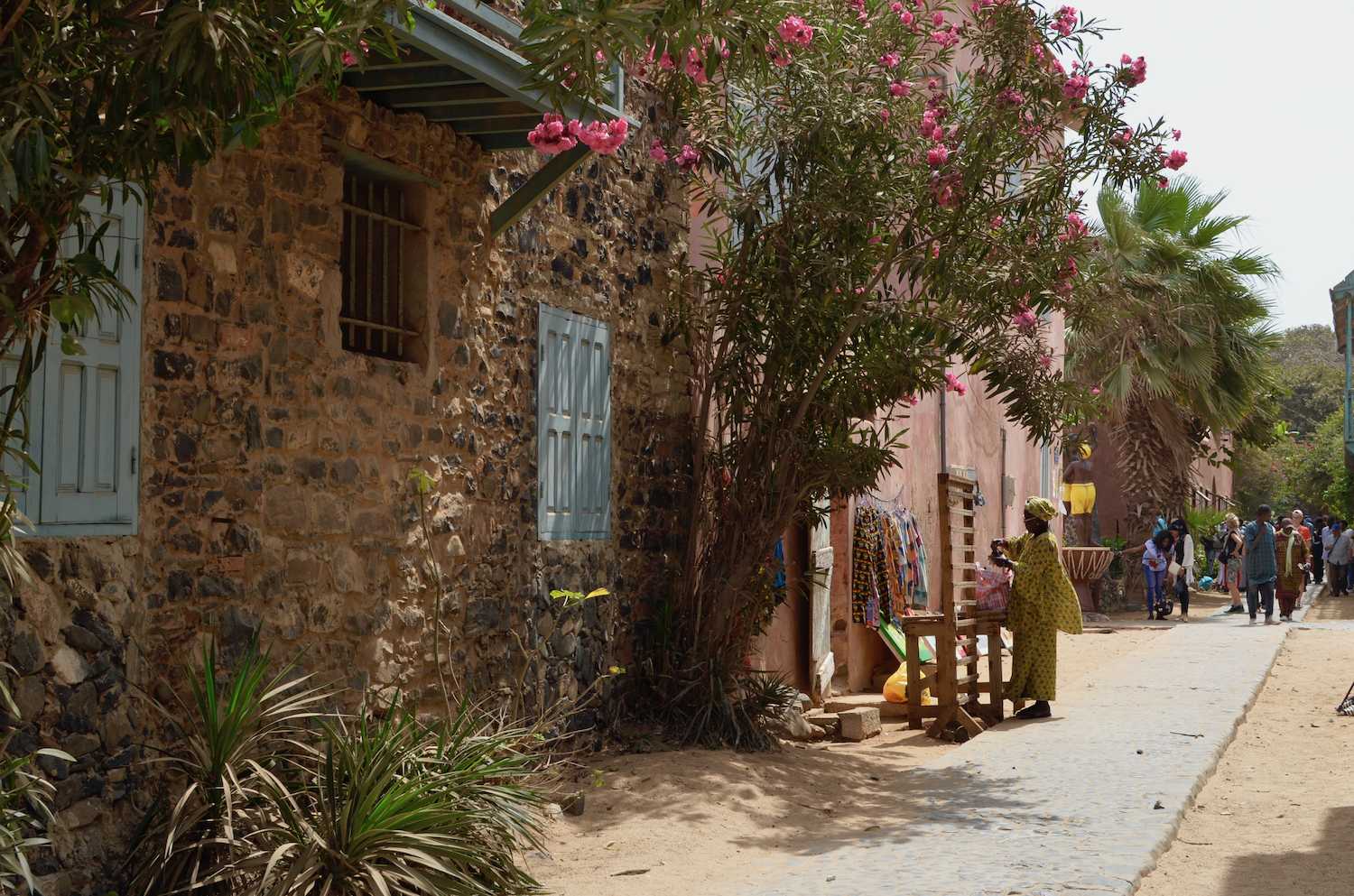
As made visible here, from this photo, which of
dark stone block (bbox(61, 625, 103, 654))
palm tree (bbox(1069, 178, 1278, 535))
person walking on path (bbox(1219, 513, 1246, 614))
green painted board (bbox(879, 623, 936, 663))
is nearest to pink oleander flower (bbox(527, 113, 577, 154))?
dark stone block (bbox(61, 625, 103, 654))

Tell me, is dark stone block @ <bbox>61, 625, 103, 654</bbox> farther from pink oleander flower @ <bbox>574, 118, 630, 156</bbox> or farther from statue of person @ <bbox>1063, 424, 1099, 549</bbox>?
statue of person @ <bbox>1063, 424, 1099, 549</bbox>

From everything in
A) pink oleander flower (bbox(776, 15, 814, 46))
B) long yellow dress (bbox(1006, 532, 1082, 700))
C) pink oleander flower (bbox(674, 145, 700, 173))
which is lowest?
long yellow dress (bbox(1006, 532, 1082, 700))

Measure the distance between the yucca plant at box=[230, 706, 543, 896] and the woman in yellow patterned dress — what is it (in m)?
5.61

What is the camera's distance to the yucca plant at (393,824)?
4410 mm

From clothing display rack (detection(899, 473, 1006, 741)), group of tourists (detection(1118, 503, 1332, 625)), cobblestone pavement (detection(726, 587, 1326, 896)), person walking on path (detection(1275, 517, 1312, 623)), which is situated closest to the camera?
cobblestone pavement (detection(726, 587, 1326, 896))

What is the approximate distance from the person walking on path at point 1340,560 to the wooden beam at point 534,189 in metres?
25.0

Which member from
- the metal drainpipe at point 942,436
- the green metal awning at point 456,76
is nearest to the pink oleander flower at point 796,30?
the green metal awning at point 456,76

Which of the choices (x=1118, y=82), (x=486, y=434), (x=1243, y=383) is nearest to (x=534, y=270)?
(x=486, y=434)

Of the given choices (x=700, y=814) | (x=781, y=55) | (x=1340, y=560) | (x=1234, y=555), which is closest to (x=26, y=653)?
(x=781, y=55)

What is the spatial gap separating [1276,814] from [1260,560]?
1262 cm

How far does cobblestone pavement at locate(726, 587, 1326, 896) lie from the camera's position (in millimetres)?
5137

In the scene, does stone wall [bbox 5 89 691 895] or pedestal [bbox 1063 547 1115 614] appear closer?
stone wall [bbox 5 89 691 895]

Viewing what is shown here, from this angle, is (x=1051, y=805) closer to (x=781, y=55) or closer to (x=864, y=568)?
(x=781, y=55)

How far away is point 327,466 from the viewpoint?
5715mm
